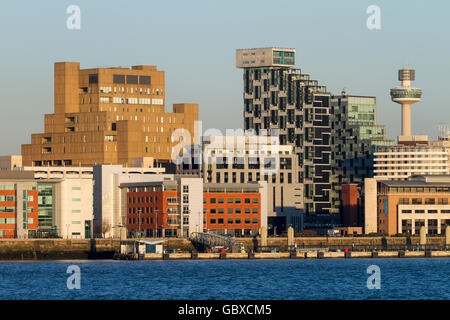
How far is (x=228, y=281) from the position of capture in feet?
463

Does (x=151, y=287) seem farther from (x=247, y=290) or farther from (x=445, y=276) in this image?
(x=445, y=276)

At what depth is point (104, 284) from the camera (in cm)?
13538

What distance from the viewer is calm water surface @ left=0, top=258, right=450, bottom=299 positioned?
383 feet

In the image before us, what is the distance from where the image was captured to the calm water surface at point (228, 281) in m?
117

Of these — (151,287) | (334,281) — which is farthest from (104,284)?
(334,281)

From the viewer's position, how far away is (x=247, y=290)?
4862 inches
